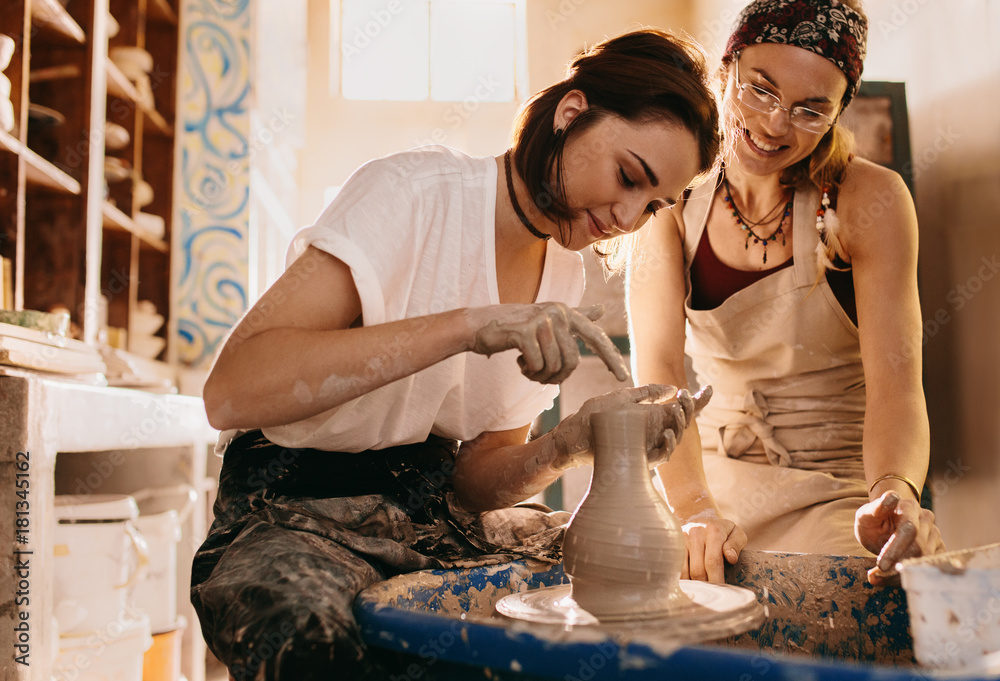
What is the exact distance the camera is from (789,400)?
1836mm

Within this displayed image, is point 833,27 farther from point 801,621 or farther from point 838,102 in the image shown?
point 801,621

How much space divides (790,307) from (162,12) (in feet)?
10.8

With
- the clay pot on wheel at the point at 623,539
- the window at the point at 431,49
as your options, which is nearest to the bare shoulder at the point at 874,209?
the clay pot on wheel at the point at 623,539

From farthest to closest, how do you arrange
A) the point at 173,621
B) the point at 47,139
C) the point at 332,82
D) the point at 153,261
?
the point at 332,82
the point at 153,261
the point at 47,139
the point at 173,621

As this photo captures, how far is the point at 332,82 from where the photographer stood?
6633 mm

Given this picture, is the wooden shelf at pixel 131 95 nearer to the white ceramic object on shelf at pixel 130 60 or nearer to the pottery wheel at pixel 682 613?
the white ceramic object on shelf at pixel 130 60

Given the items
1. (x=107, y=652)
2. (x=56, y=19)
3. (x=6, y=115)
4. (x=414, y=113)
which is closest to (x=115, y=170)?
(x=56, y=19)

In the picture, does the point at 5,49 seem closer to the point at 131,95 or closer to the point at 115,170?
the point at 115,170

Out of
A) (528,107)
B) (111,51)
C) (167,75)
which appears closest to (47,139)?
(111,51)

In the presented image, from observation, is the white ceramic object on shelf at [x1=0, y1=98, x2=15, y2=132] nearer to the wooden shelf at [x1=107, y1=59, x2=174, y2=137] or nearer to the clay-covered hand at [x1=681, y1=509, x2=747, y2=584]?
the wooden shelf at [x1=107, y1=59, x2=174, y2=137]

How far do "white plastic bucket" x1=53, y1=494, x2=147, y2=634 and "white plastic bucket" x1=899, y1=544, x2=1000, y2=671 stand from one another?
1762 millimetres

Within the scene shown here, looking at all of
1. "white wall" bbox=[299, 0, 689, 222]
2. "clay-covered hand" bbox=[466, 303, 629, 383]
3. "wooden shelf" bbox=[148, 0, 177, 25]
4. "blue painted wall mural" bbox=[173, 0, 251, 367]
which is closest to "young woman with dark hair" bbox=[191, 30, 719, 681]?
"clay-covered hand" bbox=[466, 303, 629, 383]

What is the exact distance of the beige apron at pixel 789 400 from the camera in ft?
5.71

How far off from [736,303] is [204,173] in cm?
291
